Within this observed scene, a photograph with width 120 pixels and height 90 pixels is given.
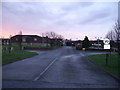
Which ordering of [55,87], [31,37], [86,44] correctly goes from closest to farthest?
Answer: [55,87] → [86,44] → [31,37]

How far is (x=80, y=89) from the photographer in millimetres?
6559

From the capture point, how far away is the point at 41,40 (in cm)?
8775

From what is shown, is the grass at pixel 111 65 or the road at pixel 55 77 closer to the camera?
the road at pixel 55 77

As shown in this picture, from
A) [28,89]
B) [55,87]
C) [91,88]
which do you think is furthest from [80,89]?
[28,89]

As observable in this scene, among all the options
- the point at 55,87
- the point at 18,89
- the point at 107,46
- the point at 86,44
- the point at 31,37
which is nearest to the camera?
the point at 18,89

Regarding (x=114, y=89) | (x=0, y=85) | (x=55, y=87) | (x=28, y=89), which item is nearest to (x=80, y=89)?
(x=55, y=87)

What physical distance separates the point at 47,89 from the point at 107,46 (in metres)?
10.2

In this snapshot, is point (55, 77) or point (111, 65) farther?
point (111, 65)

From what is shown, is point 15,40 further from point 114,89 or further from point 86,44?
point 114,89

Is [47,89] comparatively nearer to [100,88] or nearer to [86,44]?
[100,88]

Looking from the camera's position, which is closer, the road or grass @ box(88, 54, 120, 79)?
the road

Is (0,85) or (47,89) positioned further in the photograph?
(0,85)

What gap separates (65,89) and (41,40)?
269ft

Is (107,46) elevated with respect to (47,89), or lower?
elevated
